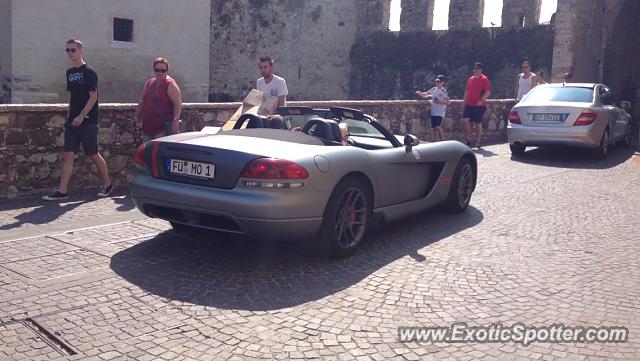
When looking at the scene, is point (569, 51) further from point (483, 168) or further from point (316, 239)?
point (316, 239)

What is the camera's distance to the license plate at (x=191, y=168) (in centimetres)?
473

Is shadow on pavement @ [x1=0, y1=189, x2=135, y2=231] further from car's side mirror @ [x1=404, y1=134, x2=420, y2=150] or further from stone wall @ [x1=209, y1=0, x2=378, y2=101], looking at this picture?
stone wall @ [x1=209, y1=0, x2=378, y2=101]

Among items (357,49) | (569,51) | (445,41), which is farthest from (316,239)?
(357,49)

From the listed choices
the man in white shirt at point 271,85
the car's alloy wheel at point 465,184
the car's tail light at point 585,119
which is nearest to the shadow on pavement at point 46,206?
the man in white shirt at point 271,85

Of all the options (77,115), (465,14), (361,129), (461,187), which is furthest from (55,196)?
(465,14)

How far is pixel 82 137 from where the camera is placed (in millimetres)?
7207

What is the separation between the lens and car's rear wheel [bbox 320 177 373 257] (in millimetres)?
4832

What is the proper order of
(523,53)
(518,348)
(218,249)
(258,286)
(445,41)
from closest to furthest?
(518,348) < (258,286) < (218,249) < (523,53) < (445,41)

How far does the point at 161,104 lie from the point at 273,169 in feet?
11.8

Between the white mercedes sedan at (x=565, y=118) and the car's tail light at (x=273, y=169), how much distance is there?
8.59 m

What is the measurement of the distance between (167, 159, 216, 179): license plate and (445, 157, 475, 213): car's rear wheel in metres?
3.02

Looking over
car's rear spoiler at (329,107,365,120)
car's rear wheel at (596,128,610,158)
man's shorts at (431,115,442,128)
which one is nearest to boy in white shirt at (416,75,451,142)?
man's shorts at (431,115,442,128)

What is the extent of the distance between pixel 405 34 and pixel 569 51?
7.70 metres

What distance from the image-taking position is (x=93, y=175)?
312 inches
